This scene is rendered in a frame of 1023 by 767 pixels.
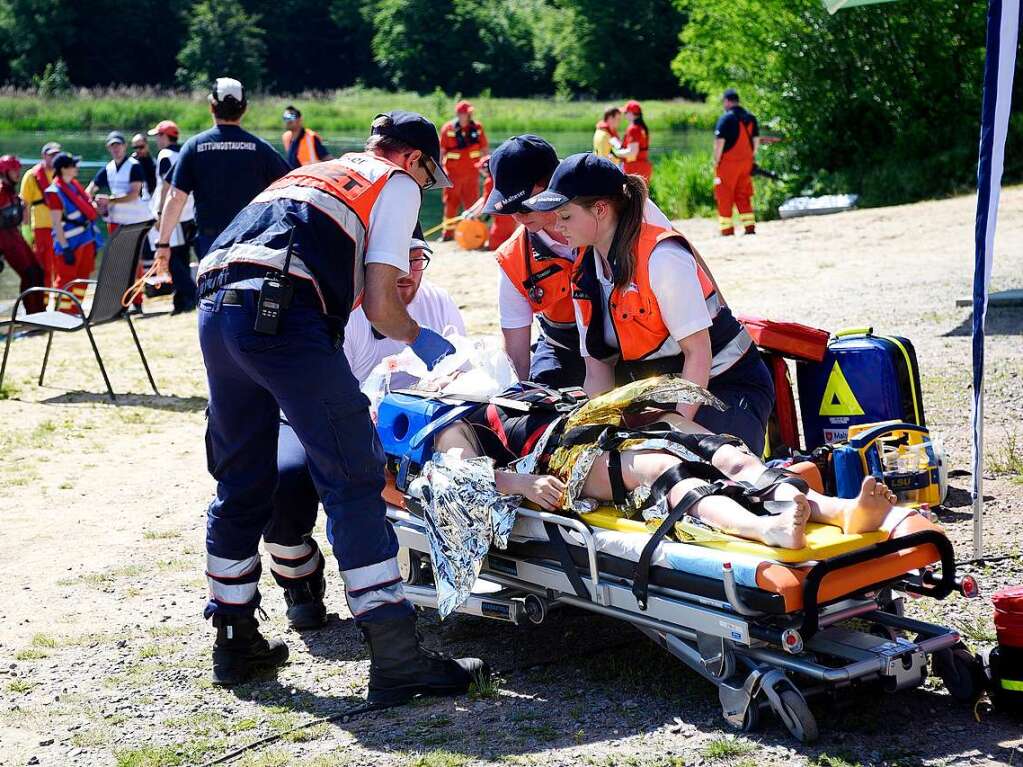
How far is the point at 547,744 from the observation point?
12.1 feet

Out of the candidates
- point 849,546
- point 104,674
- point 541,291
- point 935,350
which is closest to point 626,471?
point 849,546

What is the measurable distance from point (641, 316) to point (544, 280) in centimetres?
84

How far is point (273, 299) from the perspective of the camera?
388 centimetres

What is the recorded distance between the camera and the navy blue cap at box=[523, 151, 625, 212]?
14.3 feet

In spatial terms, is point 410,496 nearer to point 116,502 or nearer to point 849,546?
point 849,546

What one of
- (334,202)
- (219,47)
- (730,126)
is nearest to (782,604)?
(334,202)

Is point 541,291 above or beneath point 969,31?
beneath

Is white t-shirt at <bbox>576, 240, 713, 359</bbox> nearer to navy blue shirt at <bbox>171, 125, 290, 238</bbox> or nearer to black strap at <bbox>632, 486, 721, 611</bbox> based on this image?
black strap at <bbox>632, 486, 721, 611</bbox>

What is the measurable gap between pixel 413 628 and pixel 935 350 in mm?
5353

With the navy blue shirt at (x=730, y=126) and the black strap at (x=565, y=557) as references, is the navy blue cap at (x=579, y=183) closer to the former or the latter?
the black strap at (x=565, y=557)

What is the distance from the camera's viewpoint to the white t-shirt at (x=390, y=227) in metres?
4.02

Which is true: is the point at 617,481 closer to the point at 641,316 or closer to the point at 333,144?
the point at 641,316

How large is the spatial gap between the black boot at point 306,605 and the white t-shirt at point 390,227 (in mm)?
1469

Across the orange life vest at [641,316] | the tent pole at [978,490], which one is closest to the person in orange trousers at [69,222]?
the orange life vest at [641,316]
